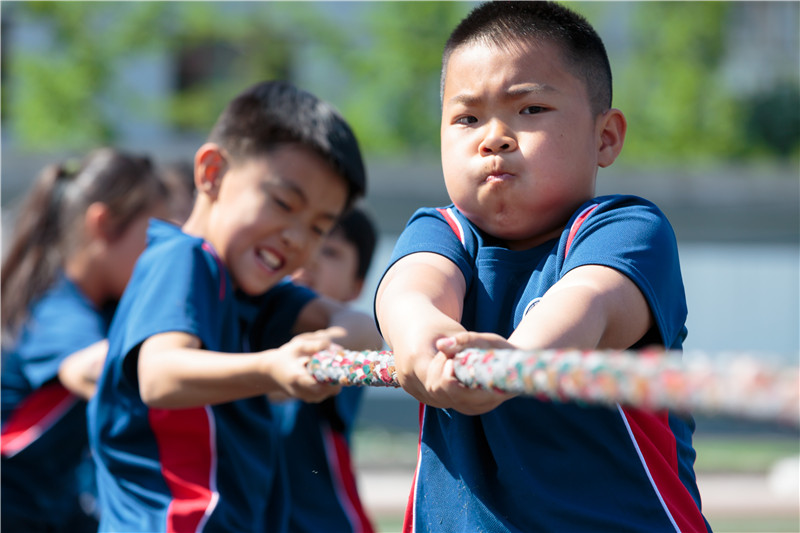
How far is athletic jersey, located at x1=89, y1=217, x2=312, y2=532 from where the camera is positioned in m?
1.82

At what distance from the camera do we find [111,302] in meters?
3.06

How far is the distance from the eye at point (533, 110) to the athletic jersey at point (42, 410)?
1779 mm

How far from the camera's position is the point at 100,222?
9.84ft

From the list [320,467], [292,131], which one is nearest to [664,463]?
[292,131]

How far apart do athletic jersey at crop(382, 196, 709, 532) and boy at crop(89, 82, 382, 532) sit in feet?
1.47

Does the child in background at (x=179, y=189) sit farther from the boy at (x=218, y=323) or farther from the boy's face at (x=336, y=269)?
the boy at (x=218, y=323)

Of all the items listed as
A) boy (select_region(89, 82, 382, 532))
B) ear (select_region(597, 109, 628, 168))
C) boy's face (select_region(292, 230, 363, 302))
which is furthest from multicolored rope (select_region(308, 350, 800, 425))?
boy's face (select_region(292, 230, 363, 302))

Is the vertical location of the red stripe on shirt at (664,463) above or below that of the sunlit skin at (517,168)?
below

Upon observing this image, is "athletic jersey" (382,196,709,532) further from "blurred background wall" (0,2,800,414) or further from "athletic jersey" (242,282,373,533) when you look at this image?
"blurred background wall" (0,2,800,414)

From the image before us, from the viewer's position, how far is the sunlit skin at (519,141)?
1.31 m

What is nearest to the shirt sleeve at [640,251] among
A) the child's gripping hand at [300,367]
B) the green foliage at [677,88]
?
the child's gripping hand at [300,367]

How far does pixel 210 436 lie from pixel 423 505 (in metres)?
0.68

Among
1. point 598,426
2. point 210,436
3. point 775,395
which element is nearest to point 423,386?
point 598,426

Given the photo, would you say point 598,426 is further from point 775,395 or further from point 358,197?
point 358,197
